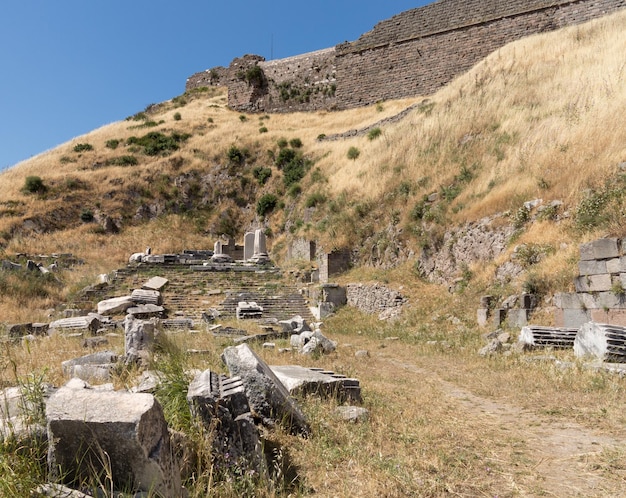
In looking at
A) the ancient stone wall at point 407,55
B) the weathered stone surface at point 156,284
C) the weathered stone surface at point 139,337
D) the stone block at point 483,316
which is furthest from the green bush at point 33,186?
the stone block at point 483,316

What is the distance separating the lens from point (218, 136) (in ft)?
123

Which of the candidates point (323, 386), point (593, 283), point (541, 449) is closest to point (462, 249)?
point (593, 283)

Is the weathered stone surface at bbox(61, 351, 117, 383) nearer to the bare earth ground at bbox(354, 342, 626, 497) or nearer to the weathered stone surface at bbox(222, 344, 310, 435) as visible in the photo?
the weathered stone surface at bbox(222, 344, 310, 435)

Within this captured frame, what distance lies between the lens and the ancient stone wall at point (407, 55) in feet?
97.0

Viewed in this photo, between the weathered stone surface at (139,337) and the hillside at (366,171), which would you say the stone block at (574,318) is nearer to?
the hillside at (366,171)

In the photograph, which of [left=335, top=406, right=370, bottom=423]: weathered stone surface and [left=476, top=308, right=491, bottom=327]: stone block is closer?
[left=335, top=406, right=370, bottom=423]: weathered stone surface

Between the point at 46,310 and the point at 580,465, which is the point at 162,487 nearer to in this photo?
the point at 580,465

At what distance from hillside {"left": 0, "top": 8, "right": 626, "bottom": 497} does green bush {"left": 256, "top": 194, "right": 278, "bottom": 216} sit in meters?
0.12

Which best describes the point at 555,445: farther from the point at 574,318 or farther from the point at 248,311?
the point at 248,311

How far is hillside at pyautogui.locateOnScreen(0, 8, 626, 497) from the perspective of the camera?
152 inches

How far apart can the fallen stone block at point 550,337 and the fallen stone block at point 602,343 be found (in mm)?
467

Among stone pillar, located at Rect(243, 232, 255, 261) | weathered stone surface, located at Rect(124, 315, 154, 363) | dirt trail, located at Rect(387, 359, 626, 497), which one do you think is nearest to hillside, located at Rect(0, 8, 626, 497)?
dirt trail, located at Rect(387, 359, 626, 497)

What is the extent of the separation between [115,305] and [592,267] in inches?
550

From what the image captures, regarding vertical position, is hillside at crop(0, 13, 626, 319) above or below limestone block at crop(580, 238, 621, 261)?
above
